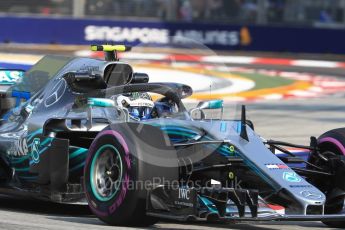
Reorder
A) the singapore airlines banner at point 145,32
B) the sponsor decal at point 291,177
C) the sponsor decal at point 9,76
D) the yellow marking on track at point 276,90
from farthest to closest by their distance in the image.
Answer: the singapore airlines banner at point 145,32
the yellow marking on track at point 276,90
the sponsor decal at point 9,76
the sponsor decal at point 291,177

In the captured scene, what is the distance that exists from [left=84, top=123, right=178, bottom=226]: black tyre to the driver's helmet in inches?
31.9

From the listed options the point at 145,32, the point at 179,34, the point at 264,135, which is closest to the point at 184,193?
the point at 264,135

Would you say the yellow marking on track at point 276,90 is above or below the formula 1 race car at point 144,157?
below

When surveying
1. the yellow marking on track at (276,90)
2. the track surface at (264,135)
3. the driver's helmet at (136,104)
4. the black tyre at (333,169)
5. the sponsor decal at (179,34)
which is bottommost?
the sponsor decal at (179,34)

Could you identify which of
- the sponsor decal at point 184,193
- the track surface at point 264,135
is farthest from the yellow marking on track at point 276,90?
the sponsor decal at point 184,193

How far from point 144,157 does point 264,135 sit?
7669mm

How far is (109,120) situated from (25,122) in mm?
911

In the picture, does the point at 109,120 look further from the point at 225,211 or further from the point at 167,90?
the point at 225,211

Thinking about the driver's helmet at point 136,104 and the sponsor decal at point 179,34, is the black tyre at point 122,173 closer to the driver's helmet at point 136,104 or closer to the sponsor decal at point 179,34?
the driver's helmet at point 136,104

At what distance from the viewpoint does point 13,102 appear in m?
8.68

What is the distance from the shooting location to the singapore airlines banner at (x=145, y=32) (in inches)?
1217

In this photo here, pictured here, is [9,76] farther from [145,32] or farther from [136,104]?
[145,32]

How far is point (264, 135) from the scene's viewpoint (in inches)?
548

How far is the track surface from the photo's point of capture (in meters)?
6.87
